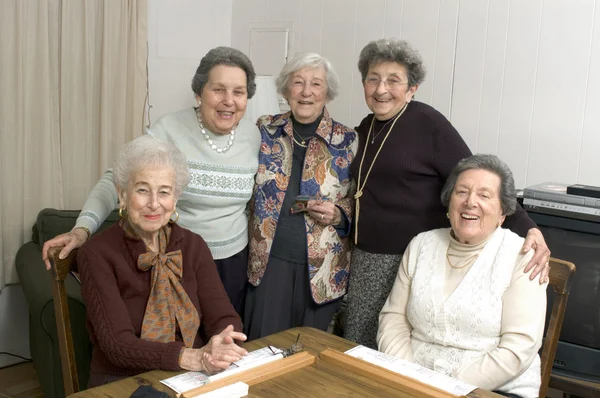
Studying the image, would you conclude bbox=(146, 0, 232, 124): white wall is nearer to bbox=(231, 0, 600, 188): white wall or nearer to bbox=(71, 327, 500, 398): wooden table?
bbox=(231, 0, 600, 188): white wall

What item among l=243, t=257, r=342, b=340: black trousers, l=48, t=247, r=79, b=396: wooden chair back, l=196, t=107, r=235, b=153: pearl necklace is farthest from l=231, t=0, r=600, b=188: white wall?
l=48, t=247, r=79, b=396: wooden chair back

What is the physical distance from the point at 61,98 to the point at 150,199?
172cm

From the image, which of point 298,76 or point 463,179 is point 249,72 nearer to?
point 298,76

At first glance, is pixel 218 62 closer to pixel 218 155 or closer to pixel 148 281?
pixel 218 155

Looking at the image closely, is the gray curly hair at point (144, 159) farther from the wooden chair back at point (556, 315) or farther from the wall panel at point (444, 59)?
the wall panel at point (444, 59)

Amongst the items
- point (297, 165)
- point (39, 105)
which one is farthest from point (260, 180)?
point (39, 105)

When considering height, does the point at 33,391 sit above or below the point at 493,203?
below

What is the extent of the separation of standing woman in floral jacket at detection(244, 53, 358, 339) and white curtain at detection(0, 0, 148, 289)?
1411 mm

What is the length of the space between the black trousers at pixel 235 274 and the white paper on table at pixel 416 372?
0.70 meters

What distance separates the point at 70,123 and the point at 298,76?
1551 mm

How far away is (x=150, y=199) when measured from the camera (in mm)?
1737

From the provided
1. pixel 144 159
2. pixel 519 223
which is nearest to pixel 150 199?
pixel 144 159

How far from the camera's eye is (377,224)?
218 centimetres

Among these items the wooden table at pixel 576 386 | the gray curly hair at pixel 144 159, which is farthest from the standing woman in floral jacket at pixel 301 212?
the wooden table at pixel 576 386
